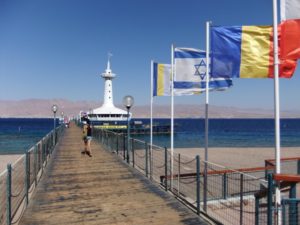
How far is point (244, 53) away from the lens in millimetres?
8852

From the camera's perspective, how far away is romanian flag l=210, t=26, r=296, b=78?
8.34m

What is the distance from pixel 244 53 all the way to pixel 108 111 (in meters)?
69.8

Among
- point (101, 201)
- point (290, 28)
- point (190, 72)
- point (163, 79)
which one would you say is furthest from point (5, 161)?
point (290, 28)

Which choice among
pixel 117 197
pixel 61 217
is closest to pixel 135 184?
pixel 117 197

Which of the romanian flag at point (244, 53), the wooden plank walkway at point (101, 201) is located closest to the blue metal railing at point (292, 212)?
the wooden plank walkway at point (101, 201)

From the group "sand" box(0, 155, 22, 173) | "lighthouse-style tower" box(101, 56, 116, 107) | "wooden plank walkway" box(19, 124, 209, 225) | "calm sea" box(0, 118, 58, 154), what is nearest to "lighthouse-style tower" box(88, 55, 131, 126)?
"lighthouse-style tower" box(101, 56, 116, 107)

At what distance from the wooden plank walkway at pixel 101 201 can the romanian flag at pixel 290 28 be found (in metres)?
3.91

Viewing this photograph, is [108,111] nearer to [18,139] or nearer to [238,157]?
[18,139]

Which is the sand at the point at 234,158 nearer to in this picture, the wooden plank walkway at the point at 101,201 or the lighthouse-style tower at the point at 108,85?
the wooden plank walkway at the point at 101,201

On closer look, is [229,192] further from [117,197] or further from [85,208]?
[85,208]

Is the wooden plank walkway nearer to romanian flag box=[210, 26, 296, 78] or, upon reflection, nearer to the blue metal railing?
the blue metal railing

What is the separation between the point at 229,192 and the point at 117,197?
661 cm

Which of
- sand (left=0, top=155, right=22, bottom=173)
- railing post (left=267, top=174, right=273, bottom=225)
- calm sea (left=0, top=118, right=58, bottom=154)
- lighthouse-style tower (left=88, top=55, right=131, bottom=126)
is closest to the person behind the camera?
railing post (left=267, top=174, right=273, bottom=225)

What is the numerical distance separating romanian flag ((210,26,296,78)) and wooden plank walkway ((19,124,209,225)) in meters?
3.60
